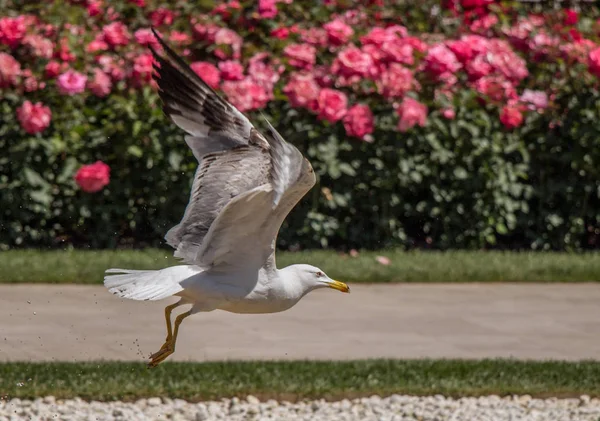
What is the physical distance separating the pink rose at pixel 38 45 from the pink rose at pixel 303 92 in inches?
68.7

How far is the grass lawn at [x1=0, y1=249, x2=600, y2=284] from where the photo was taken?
8.33m

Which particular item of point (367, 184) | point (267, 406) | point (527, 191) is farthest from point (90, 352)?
point (527, 191)

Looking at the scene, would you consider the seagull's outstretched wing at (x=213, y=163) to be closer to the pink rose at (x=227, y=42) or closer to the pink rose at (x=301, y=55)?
the pink rose at (x=301, y=55)

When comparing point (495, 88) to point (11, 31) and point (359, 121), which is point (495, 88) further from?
point (11, 31)

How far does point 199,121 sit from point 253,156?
0.73ft

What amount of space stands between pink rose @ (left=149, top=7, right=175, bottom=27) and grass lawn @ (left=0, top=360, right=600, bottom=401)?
4563 mm

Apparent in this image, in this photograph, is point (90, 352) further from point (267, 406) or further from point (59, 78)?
point (59, 78)

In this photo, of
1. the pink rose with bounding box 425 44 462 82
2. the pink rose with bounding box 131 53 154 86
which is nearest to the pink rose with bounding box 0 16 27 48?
the pink rose with bounding box 131 53 154 86

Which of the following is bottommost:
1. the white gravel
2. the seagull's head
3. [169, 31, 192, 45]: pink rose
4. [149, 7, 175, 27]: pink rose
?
the white gravel

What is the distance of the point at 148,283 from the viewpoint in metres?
4.12

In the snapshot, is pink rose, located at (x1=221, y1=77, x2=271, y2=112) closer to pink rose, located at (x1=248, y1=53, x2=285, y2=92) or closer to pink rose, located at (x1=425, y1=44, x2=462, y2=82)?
pink rose, located at (x1=248, y1=53, x2=285, y2=92)

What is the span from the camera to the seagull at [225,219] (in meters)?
3.92

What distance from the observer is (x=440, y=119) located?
964 centimetres

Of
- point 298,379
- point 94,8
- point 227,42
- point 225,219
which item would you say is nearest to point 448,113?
point 227,42
